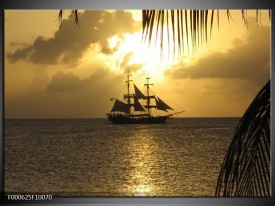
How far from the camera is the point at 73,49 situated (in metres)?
18.7

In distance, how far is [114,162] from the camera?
1703 cm

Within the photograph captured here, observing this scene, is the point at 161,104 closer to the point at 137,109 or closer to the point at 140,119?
the point at 137,109

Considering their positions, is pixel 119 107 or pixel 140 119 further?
pixel 140 119

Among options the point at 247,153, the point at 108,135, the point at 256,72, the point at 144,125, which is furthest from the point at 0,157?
the point at 144,125

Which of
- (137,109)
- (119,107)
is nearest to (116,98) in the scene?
(119,107)

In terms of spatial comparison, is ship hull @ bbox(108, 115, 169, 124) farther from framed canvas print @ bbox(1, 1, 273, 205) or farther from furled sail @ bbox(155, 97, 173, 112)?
furled sail @ bbox(155, 97, 173, 112)

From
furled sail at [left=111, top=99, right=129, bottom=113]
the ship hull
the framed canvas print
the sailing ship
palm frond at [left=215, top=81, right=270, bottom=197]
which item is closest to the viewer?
palm frond at [left=215, top=81, right=270, bottom=197]

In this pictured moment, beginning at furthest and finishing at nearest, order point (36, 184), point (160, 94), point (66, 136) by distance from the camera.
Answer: point (66, 136) < point (160, 94) < point (36, 184)

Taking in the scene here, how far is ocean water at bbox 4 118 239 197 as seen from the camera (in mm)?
12953

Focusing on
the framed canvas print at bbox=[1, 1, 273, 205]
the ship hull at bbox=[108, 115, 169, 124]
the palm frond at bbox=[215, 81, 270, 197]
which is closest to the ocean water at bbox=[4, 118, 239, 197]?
the framed canvas print at bbox=[1, 1, 273, 205]

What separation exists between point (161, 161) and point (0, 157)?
53.6ft

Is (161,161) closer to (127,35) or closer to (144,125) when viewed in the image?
(127,35)

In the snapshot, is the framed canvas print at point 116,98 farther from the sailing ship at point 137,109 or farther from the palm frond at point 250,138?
the palm frond at point 250,138

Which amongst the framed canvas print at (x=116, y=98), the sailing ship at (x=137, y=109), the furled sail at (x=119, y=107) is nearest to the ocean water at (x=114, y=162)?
the framed canvas print at (x=116, y=98)
